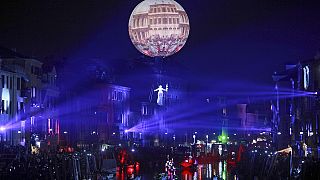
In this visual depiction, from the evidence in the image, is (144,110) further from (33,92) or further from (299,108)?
(33,92)

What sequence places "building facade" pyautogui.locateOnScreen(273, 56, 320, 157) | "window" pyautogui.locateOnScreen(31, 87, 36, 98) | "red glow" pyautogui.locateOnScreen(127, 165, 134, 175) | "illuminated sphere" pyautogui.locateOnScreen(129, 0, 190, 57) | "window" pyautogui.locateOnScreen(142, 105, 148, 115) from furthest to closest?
"window" pyautogui.locateOnScreen(142, 105, 148, 115) → "window" pyautogui.locateOnScreen(31, 87, 36, 98) → "building facade" pyautogui.locateOnScreen(273, 56, 320, 157) → "red glow" pyautogui.locateOnScreen(127, 165, 134, 175) → "illuminated sphere" pyautogui.locateOnScreen(129, 0, 190, 57)

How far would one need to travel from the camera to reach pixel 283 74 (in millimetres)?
124562

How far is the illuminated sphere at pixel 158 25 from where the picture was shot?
44.2 meters

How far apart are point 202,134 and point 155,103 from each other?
109ft

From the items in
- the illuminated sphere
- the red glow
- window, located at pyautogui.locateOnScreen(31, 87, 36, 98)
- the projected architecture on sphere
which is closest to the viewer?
the illuminated sphere

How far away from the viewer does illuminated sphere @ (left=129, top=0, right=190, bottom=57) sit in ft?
145

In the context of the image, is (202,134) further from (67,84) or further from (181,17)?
(181,17)

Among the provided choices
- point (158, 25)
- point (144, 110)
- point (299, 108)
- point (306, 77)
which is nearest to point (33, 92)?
point (306, 77)

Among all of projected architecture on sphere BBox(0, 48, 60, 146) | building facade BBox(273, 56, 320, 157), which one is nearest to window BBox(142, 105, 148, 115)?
building facade BBox(273, 56, 320, 157)

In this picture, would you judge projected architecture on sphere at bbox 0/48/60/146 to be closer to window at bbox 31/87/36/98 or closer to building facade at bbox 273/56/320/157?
window at bbox 31/87/36/98

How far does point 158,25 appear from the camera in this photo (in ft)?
145

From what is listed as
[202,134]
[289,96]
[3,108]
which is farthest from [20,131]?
[202,134]

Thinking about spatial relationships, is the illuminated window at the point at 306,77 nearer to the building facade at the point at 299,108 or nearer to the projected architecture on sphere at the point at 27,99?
the building facade at the point at 299,108

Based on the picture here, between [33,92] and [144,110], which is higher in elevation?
[33,92]
